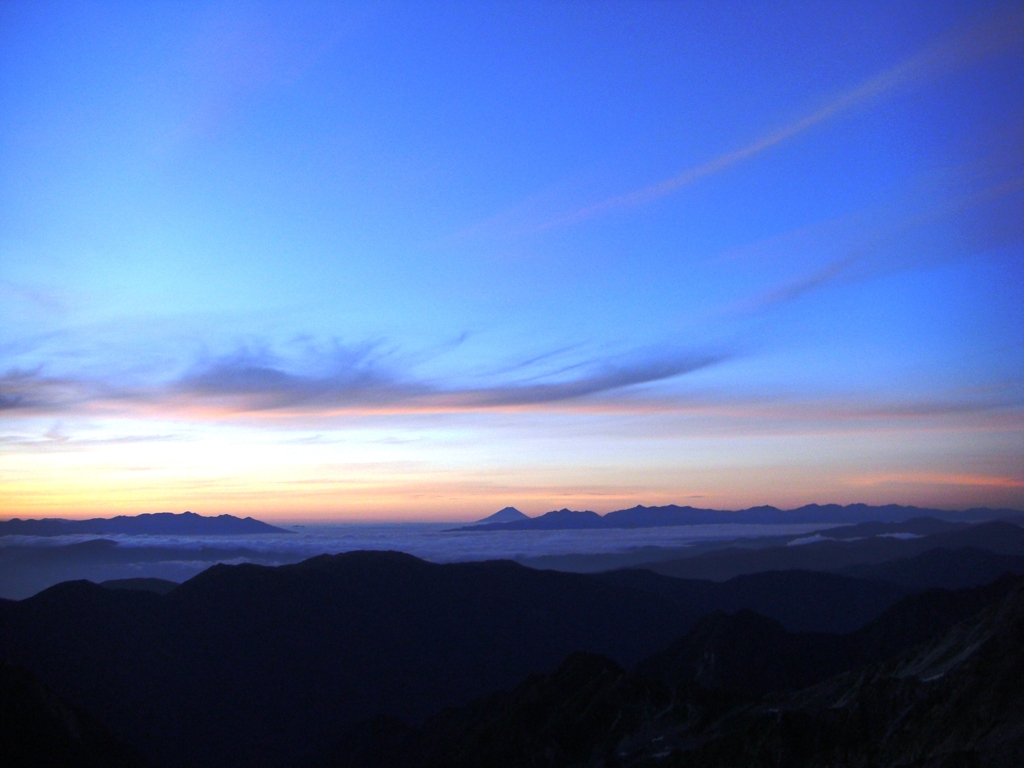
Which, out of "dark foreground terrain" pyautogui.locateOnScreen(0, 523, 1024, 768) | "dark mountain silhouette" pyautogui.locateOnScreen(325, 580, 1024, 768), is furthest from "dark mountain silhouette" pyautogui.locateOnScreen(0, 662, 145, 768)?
"dark mountain silhouette" pyautogui.locateOnScreen(325, 580, 1024, 768)

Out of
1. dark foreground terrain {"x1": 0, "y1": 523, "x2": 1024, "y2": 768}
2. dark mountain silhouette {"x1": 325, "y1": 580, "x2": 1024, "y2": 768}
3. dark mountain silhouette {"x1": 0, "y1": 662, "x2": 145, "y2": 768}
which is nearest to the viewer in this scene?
dark mountain silhouette {"x1": 325, "y1": 580, "x2": 1024, "y2": 768}

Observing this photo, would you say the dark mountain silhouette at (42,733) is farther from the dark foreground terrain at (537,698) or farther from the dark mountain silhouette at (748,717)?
the dark mountain silhouette at (748,717)

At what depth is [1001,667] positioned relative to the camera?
191 ft

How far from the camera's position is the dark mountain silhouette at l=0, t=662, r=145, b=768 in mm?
90625

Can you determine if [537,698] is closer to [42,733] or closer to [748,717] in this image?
[748,717]

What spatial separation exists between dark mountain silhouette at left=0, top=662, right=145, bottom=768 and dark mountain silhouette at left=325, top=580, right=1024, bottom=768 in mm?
39861

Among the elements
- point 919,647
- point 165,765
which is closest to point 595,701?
point 919,647

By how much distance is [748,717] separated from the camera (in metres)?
77.2

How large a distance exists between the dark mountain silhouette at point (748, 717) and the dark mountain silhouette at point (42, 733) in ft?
131

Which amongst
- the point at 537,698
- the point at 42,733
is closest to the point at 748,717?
the point at 537,698

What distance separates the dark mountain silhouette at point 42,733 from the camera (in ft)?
297

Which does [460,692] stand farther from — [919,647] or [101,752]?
[919,647]

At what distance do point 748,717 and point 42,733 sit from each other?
87.7 m

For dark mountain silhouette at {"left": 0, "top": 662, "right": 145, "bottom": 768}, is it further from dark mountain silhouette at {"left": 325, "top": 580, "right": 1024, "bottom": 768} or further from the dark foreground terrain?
dark mountain silhouette at {"left": 325, "top": 580, "right": 1024, "bottom": 768}
